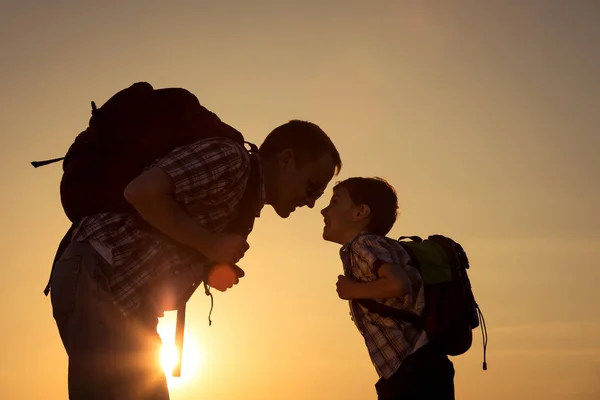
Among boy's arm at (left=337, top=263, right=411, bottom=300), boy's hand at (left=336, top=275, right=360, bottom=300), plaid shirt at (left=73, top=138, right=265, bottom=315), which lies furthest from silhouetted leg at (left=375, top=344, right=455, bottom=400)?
plaid shirt at (left=73, top=138, right=265, bottom=315)

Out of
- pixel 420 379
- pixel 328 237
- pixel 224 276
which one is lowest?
pixel 420 379

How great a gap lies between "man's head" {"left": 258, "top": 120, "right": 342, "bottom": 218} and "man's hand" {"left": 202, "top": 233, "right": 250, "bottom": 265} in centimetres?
100

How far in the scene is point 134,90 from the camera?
423 centimetres

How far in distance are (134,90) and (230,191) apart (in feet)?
2.62

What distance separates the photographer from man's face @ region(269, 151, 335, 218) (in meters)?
4.95

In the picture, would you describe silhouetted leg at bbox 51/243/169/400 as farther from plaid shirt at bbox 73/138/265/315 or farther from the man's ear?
the man's ear

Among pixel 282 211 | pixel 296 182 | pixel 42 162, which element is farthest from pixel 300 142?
pixel 42 162

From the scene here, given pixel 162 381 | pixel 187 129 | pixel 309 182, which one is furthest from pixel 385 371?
pixel 187 129

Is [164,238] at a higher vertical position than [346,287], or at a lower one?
higher

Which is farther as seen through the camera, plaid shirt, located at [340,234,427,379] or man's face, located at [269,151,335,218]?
plaid shirt, located at [340,234,427,379]

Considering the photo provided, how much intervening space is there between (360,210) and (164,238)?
12.6ft

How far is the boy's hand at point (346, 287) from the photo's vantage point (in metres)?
6.34

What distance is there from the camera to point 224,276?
4164 millimetres

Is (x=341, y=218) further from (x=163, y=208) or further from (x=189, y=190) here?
(x=163, y=208)
